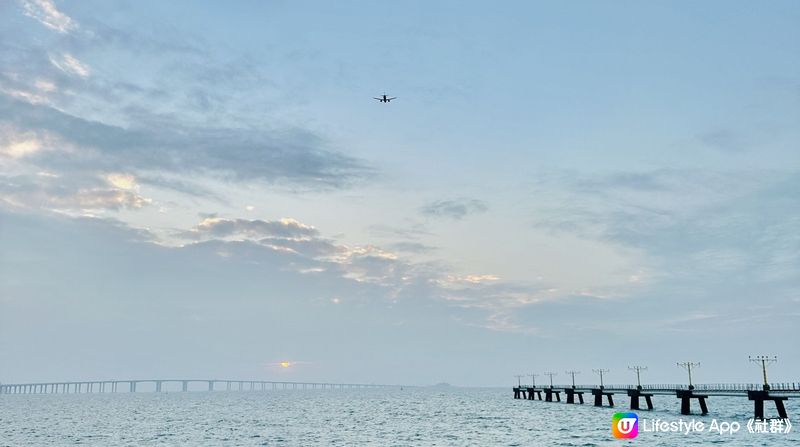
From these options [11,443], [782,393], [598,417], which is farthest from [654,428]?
[11,443]

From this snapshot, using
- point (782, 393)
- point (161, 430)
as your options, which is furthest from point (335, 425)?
point (782, 393)

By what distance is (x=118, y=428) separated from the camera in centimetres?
12775

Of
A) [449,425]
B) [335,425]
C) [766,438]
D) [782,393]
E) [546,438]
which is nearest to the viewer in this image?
[766,438]

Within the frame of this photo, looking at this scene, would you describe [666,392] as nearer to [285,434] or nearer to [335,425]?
[335,425]

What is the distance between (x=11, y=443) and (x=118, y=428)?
25.8m

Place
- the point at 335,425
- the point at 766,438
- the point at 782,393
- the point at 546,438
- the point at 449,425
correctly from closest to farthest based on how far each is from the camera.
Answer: the point at 766,438
the point at 546,438
the point at 782,393
the point at 449,425
the point at 335,425

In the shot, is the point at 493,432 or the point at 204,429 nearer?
the point at 493,432

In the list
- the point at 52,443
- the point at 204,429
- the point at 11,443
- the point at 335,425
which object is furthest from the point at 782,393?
the point at 11,443

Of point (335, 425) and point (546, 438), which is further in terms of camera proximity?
point (335, 425)

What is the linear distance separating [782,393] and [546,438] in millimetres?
37470

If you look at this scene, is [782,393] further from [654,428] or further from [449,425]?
[449,425]

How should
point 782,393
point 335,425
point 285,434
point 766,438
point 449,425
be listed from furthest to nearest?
point 335,425 → point 449,425 → point 285,434 → point 782,393 → point 766,438

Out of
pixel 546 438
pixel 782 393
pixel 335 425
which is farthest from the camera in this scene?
pixel 335 425

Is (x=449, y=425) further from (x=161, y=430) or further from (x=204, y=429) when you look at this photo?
(x=161, y=430)
